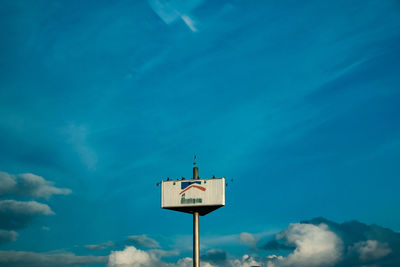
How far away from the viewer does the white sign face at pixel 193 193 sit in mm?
94688

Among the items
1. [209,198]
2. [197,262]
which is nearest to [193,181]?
[209,198]

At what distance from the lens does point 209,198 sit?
95000mm

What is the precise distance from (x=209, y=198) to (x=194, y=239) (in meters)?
8.17

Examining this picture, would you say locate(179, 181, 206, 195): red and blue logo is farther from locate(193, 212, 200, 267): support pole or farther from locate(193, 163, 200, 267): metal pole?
locate(193, 212, 200, 267): support pole

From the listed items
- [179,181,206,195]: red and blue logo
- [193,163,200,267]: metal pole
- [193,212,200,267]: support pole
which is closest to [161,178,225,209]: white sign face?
[179,181,206,195]: red and blue logo

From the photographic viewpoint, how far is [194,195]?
95.8 m

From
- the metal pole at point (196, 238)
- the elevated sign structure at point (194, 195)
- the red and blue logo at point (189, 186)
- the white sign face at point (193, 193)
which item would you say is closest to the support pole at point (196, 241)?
the metal pole at point (196, 238)

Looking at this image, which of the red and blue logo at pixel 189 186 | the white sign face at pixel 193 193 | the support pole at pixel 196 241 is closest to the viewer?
the white sign face at pixel 193 193

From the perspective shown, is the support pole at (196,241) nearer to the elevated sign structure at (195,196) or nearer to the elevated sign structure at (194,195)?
the elevated sign structure at (195,196)

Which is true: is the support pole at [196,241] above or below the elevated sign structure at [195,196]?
below

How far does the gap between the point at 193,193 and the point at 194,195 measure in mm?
426

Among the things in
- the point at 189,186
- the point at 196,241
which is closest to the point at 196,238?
the point at 196,241

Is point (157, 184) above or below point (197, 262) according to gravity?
above

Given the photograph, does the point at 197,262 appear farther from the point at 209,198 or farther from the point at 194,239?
the point at 209,198
